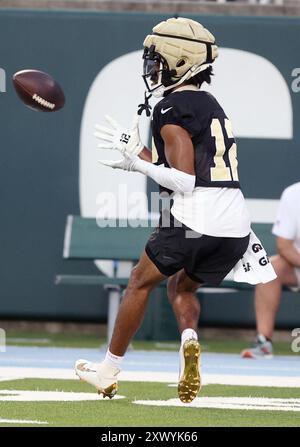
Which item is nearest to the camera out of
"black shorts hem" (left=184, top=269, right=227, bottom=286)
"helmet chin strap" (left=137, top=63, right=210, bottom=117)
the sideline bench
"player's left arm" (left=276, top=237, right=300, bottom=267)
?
"black shorts hem" (left=184, top=269, right=227, bottom=286)

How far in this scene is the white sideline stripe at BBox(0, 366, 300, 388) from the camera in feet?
25.7

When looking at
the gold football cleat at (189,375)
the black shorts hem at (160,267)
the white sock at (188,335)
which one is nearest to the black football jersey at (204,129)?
the black shorts hem at (160,267)

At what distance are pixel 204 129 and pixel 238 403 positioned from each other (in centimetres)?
136

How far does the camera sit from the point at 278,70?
37.6 feet

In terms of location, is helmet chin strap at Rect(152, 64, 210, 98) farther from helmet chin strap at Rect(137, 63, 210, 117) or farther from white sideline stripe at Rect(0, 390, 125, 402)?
white sideline stripe at Rect(0, 390, 125, 402)

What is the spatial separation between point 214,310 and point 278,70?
2.14 m

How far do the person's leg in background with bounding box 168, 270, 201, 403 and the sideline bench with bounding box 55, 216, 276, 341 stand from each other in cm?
397

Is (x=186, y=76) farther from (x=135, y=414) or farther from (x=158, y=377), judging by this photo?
(x=158, y=377)

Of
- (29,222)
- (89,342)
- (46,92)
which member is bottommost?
(89,342)

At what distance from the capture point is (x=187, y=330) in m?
6.48

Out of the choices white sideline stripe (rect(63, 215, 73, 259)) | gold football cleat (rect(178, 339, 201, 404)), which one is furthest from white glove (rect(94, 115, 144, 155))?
white sideline stripe (rect(63, 215, 73, 259))

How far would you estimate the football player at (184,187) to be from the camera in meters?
6.38

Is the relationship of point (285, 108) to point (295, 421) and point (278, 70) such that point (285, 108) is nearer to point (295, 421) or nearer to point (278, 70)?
point (278, 70)
